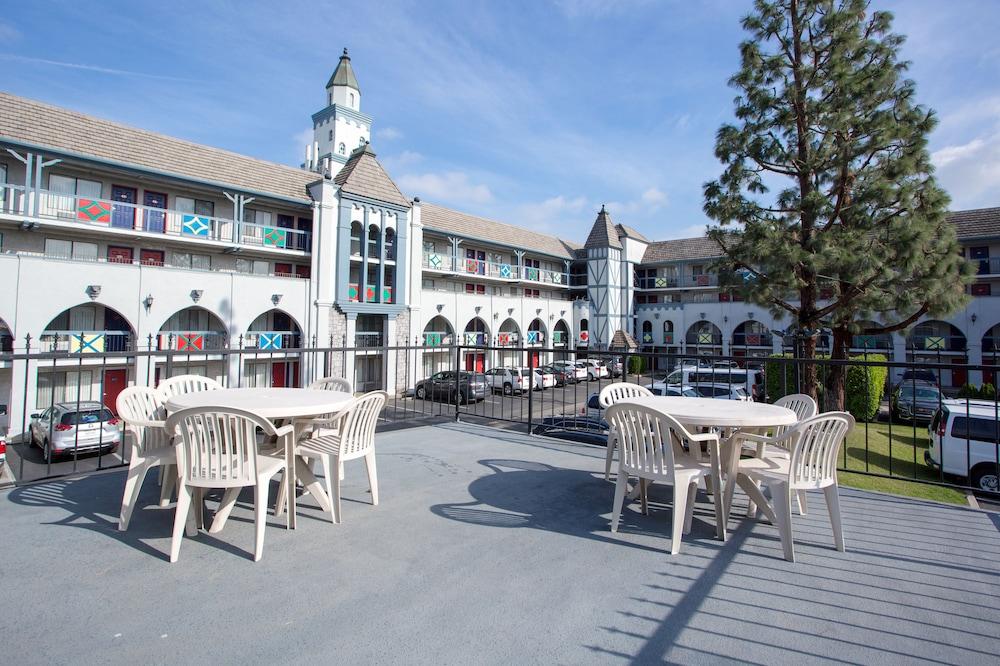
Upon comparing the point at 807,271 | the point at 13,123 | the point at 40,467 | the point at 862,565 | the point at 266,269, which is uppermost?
the point at 13,123

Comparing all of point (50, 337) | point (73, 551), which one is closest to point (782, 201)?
point (73, 551)

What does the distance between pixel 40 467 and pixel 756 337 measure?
34.7m

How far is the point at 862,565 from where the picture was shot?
2.79 metres

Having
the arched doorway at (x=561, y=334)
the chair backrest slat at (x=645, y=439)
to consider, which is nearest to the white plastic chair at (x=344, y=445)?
the chair backrest slat at (x=645, y=439)

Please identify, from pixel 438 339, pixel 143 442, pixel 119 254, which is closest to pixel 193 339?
pixel 119 254

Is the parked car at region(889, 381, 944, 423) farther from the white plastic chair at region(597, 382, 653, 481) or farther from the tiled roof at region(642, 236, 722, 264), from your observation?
the tiled roof at region(642, 236, 722, 264)

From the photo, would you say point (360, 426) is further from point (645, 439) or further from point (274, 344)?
point (274, 344)

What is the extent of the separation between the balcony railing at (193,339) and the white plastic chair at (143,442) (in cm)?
1525

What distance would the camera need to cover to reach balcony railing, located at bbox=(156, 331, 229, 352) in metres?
17.6

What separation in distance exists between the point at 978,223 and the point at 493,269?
87.3ft

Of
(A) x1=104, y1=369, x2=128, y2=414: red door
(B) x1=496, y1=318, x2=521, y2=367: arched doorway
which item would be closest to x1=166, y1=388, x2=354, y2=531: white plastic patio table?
(A) x1=104, y1=369, x2=128, y2=414: red door

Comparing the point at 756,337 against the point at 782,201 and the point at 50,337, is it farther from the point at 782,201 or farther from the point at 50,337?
the point at 50,337

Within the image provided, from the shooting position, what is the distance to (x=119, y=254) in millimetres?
17750

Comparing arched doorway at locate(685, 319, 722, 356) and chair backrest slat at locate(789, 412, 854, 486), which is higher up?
arched doorway at locate(685, 319, 722, 356)
